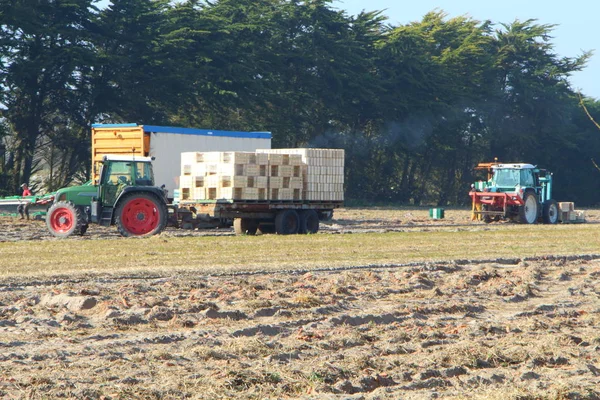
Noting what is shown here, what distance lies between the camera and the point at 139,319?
10438 mm

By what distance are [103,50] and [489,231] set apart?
2014 centimetres

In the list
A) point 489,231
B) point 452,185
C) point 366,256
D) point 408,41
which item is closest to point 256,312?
point 366,256

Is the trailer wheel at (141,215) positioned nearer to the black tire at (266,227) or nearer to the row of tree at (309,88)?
the black tire at (266,227)

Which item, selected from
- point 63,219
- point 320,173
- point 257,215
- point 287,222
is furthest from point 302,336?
point 320,173

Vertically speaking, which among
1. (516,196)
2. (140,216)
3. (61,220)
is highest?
(516,196)

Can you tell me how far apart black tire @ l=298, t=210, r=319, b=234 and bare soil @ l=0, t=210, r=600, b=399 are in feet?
33.5

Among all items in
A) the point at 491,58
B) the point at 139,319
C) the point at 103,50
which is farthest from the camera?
the point at 491,58

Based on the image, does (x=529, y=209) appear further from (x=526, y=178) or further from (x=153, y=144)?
(x=153, y=144)

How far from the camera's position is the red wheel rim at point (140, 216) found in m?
22.2

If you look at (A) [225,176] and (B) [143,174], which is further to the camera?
(A) [225,176]

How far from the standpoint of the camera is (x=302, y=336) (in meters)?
9.68

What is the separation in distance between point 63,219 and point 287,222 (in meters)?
5.73

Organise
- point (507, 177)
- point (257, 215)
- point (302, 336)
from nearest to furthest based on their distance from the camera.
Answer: point (302, 336) → point (257, 215) → point (507, 177)

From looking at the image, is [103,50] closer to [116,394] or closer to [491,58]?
[491,58]
